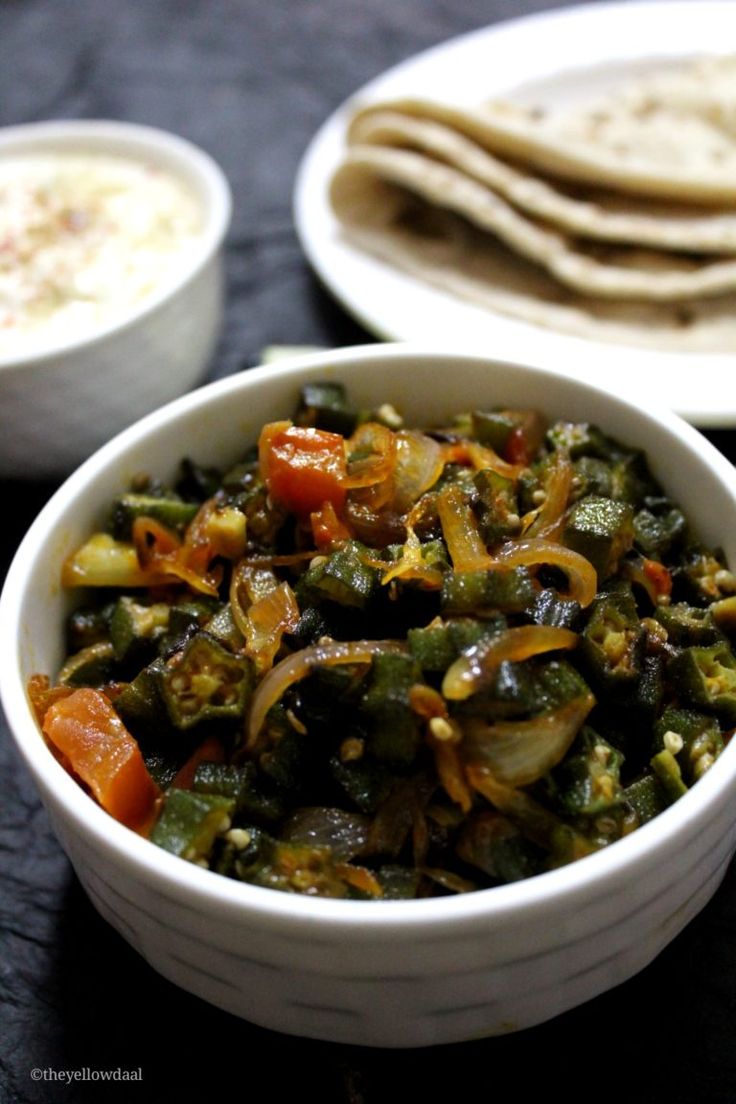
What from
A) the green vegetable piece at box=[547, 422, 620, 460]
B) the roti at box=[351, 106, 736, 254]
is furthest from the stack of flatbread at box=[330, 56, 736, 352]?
the green vegetable piece at box=[547, 422, 620, 460]

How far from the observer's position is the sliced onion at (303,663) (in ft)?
5.50

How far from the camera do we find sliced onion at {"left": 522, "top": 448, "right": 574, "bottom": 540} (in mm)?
1951

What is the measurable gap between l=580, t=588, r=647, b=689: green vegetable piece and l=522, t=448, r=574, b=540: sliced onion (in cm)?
17

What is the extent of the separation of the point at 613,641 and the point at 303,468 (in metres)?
0.65

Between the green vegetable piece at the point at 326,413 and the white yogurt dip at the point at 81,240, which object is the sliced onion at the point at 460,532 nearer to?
the green vegetable piece at the point at 326,413

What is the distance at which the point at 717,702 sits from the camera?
1794mm

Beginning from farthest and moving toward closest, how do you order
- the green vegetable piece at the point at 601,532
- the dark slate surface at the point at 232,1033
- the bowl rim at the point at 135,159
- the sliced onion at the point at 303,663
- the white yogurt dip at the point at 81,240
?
the white yogurt dip at the point at 81,240 < the bowl rim at the point at 135,159 < the green vegetable piece at the point at 601,532 < the dark slate surface at the point at 232,1033 < the sliced onion at the point at 303,663

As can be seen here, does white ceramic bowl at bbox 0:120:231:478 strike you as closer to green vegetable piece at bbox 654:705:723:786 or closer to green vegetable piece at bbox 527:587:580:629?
green vegetable piece at bbox 527:587:580:629

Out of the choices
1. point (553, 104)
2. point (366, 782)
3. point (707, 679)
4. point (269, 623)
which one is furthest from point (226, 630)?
point (553, 104)

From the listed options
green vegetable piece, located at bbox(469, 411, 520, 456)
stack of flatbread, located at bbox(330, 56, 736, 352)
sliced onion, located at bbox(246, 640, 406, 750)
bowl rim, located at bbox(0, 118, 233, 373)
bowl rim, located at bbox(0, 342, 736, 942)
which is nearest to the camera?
bowl rim, located at bbox(0, 342, 736, 942)

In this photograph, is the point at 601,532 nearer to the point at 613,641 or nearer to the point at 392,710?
the point at 613,641

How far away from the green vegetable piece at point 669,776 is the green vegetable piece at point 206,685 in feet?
2.23

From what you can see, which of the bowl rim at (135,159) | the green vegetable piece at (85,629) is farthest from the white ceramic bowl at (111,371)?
the green vegetable piece at (85,629)

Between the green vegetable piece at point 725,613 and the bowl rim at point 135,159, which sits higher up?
the green vegetable piece at point 725,613
